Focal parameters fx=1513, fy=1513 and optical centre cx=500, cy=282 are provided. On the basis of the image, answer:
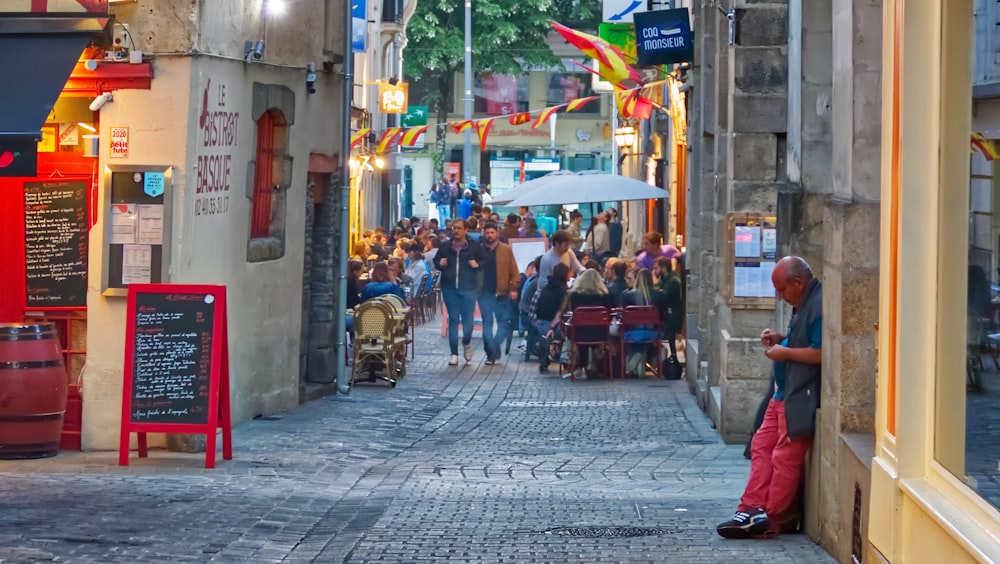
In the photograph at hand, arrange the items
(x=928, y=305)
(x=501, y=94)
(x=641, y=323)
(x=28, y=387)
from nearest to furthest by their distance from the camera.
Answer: (x=928, y=305) → (x=28, y=387) → (x=641, y=323) → (x=501, y=94)

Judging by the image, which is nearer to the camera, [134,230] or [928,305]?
[928,305]

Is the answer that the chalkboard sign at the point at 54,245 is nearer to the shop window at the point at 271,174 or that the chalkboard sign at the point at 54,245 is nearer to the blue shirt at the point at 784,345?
the shop window at the point at 271,174

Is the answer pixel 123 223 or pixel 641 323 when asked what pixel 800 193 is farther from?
pixel 641 323

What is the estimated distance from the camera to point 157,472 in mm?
10461

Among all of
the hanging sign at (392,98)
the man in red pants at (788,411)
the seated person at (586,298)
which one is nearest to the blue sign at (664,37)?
the seated person at (586,298)

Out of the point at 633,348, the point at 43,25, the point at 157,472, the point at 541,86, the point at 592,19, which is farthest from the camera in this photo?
the point at 541,86

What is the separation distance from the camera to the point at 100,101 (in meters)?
11.5

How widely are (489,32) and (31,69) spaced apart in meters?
39.0

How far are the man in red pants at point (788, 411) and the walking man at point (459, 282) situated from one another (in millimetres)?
10999

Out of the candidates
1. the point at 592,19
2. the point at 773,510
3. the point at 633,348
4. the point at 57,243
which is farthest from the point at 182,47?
the point at 592,19

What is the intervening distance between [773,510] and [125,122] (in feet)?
19.9

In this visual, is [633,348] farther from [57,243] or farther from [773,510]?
[773,510]

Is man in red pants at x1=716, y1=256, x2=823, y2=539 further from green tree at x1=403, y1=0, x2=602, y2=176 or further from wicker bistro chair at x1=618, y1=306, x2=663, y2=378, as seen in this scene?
green tree at x1=403, y1=0, x2=602, y2=176

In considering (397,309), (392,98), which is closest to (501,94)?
(392,98)
